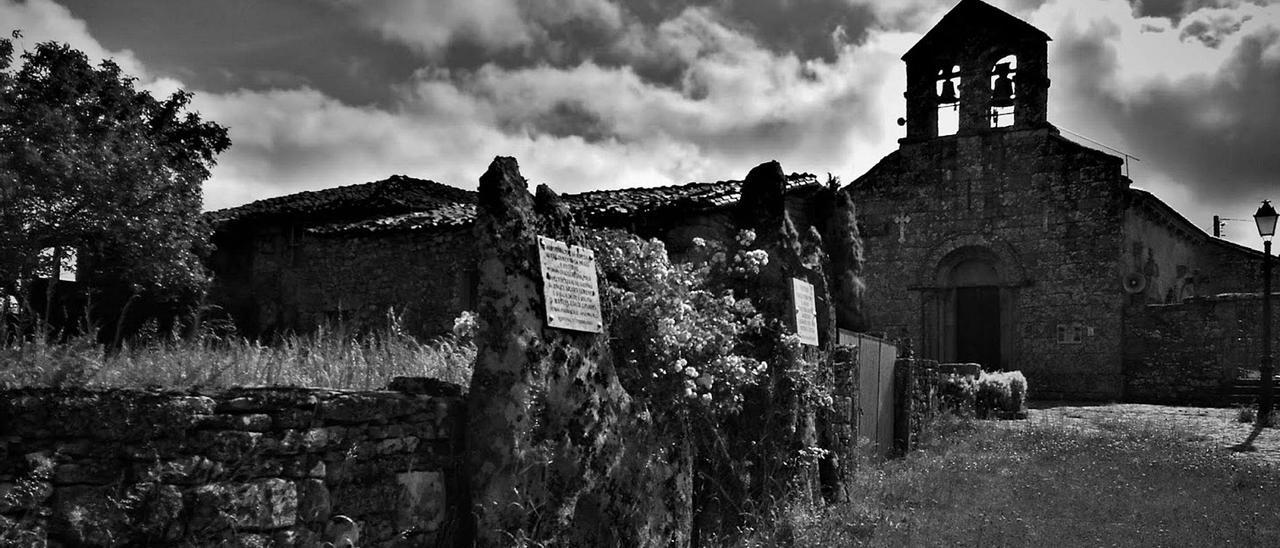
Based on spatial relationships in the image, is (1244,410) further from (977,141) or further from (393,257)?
(393,257)

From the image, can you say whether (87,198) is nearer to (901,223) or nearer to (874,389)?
(874,389)

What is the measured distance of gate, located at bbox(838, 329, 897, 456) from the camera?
9578mm

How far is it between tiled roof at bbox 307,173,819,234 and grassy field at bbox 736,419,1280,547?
18.4 ft

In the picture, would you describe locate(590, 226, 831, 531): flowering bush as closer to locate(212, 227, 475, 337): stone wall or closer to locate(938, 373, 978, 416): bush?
locate(938, 373, 978, 416): bush

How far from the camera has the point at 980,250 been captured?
22.7 metres

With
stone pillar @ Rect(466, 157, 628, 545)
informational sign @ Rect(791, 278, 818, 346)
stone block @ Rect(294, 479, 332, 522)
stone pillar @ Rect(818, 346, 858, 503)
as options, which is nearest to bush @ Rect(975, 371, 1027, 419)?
stone pillar @ Rect(818, 346, 858, 503)

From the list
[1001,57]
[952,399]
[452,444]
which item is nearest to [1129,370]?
[1001,57]

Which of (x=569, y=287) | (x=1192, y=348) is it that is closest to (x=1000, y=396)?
(x=1192, y=348)

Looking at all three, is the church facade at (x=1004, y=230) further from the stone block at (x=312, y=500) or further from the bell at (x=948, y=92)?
the stone block at (x=312, y=500)

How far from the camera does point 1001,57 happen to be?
21547 millimetres

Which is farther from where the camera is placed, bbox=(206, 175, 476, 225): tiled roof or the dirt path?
bbox=(206, 175, 476, 225): tiled roof

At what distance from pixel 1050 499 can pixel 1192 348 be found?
48.0ft

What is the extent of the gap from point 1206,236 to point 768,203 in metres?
22.3

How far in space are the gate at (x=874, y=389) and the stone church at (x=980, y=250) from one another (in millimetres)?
6915
